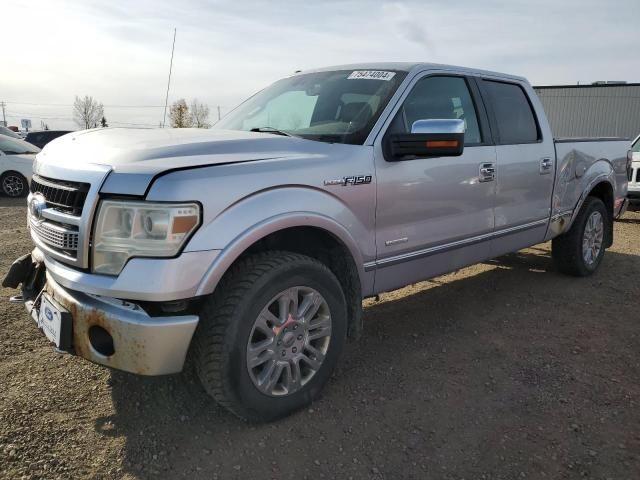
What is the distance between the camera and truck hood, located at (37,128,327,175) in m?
2.46

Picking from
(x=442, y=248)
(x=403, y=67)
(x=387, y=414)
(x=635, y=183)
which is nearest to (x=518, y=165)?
(x=442, y=248)

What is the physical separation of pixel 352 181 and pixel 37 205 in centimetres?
166

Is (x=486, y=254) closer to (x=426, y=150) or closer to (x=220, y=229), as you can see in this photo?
(x=426, y=150)

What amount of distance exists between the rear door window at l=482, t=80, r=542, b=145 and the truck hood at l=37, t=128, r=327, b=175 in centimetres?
192

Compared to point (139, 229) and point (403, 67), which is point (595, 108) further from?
point (139, 229)

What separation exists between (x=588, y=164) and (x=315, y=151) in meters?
Answer: 3.55

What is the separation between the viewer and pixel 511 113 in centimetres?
450

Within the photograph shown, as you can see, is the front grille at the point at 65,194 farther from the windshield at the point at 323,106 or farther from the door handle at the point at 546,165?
the door handle at the point at 546,165

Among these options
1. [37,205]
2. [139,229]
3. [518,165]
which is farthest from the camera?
[518,165]

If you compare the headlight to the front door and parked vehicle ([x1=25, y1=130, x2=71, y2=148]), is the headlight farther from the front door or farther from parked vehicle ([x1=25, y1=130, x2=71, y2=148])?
parked vehicle ([x1=25, y1=130, x2=71, y2=148])

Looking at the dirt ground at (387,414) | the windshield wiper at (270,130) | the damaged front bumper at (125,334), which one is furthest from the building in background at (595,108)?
the damaged front bumper at (125,334)

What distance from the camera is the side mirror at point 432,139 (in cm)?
299

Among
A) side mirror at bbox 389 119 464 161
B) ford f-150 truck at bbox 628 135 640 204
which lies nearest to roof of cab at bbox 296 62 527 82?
side mirror at bbox 389 119 464 161

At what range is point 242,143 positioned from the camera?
9.30 feet
